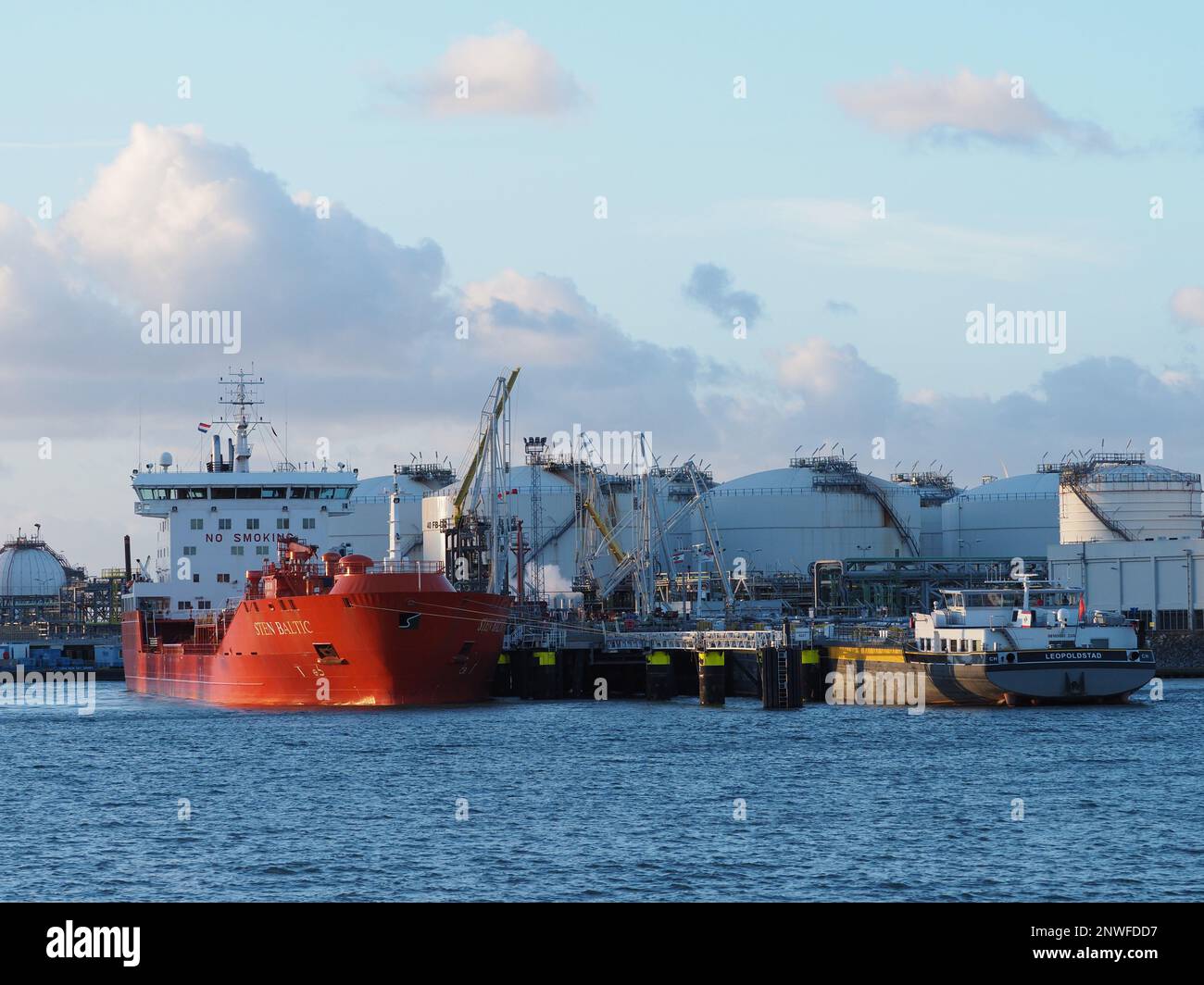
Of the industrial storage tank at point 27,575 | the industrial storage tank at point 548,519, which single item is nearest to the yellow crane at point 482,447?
the industrial storage tank at point 548,519

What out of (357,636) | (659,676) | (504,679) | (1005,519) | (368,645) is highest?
(1005,519)

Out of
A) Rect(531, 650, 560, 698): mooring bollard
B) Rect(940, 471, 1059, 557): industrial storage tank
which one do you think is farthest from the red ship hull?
Rect(940, 471, 1059, 557): industrial storage tank

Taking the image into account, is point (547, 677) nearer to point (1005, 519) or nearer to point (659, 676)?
point (659, 676)

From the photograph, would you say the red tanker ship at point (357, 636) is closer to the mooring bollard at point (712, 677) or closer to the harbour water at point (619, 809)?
the harbour water at point (619, 809)

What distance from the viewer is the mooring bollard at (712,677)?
7069 cm

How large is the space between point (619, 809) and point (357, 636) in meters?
30.0

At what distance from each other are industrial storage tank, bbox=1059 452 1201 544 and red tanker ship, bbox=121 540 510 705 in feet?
192

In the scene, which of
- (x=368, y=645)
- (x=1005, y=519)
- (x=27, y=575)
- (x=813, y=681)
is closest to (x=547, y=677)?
(x=813, y=681)

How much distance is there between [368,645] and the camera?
6619 centimetres

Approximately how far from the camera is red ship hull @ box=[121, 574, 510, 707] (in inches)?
2576

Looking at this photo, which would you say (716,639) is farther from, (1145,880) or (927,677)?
(1145,880)

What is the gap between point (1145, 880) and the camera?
29.0 meters
